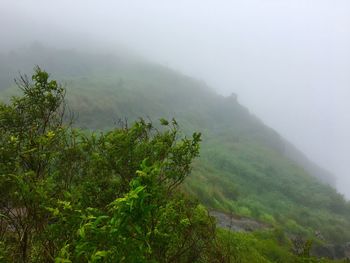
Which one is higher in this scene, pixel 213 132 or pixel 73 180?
pixel 73 180

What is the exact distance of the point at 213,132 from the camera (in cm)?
7775

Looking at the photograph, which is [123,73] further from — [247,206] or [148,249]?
[148,249]

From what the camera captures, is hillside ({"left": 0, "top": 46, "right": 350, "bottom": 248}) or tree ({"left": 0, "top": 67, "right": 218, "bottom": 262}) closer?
tree ({"left": 0, "top": 67, "right": 218, "bottom": 262})

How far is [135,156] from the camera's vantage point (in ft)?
19.7

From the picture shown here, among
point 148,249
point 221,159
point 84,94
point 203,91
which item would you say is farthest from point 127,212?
point 203,91

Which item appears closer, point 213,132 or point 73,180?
point 73,180

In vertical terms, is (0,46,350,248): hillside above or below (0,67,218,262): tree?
below

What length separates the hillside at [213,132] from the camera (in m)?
38.2

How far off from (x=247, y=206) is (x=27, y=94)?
32622mm

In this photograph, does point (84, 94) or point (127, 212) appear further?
point (84, 94)

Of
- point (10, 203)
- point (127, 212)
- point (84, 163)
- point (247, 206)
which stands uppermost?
point (127, 212)

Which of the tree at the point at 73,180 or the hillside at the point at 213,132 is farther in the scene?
the hillside at the point at 213,132

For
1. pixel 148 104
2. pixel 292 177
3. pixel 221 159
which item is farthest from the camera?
pixel 148 104

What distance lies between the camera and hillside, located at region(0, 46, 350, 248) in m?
38.2
